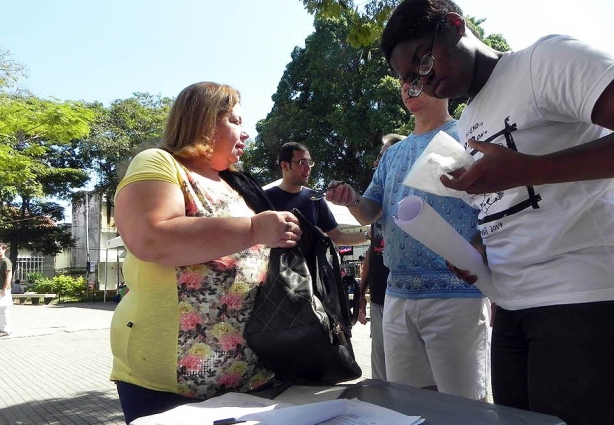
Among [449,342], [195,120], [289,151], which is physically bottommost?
[449,342]

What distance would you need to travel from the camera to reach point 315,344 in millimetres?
1351

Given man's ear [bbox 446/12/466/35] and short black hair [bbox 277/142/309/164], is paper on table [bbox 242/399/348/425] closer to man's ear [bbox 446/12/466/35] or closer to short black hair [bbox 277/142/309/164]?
man's ear [bbox 446/12/466/35]

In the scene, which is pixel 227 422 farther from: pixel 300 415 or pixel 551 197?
pixel 551 197

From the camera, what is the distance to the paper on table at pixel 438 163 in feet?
4.37

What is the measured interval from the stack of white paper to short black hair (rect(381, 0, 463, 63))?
1.02 m

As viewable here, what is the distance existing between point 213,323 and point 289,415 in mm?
438

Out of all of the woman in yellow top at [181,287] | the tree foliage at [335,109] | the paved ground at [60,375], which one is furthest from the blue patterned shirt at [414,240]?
the tree foliage at [335,109]

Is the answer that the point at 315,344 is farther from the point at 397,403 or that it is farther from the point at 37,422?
the point at 37,422

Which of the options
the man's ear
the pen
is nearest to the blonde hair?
the man's ear

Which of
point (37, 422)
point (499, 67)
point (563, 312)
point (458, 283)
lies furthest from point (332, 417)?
point (37, 422)

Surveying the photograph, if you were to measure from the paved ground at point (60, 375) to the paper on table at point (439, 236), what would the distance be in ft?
12.9

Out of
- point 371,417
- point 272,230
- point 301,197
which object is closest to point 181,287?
point 272,230

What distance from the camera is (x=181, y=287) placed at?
1427mm

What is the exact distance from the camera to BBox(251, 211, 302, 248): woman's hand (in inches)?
54.3
